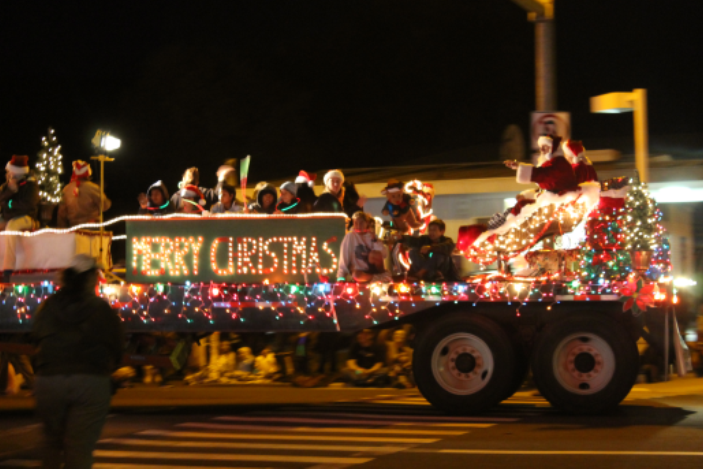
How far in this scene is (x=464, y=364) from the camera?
10.2 meters

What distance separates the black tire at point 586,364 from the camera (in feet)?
32.4

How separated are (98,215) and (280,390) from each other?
3.34 metres

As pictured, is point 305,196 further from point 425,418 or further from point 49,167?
point 49,167

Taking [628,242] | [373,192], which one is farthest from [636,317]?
[373,192]

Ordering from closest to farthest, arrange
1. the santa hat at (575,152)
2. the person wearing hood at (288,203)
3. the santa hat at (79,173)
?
the santa hat at (575,152)
the person wearing hood at (288,203)
the santa hat at (79,173)

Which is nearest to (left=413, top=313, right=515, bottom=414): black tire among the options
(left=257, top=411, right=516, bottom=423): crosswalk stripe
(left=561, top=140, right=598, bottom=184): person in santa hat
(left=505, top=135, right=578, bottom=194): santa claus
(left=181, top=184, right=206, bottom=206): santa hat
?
(left=257, top=411, right=516, bottom=423): crosswalk stripe

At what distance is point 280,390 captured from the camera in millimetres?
12695

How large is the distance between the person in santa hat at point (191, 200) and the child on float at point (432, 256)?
9.20 feet

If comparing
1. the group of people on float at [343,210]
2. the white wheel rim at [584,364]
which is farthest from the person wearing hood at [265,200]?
the white wheel rim at [584,364]

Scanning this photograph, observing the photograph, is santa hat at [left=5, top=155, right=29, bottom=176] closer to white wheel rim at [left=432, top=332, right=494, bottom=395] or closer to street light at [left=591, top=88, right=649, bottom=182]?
white wheel rim at [left=432, top=332, right=494, bottom=395]

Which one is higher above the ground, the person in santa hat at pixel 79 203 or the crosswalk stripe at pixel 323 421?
the person in santa hat at pixel 79 203

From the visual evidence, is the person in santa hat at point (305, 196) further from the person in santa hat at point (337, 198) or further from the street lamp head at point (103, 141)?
the street lamp head at point (103, 141)

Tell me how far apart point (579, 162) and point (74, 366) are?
679 cm

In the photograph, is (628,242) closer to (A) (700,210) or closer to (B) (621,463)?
(B) (621,463)
